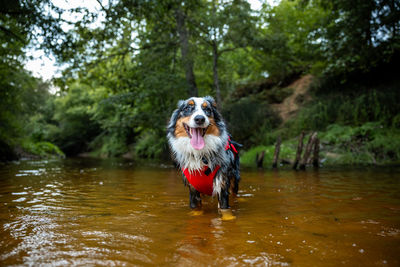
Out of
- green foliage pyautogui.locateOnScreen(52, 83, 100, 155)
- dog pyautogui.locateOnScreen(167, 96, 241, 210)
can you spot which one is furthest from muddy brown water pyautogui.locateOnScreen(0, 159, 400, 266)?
green foliage pyautogui.locateOnScreen(52, 83, 100, 155)

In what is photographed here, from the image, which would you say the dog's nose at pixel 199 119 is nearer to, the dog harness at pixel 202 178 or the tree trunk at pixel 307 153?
the dog harness at pixel 202 178

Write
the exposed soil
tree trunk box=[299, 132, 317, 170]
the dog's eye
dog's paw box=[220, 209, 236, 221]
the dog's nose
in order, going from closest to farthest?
1. dog's paw box=[220, 209, 236, 221]
2. the dog's nose
3. the dog's eye
4. tree trunk box=[299, 132, 317, 170]
5. the exposed soil

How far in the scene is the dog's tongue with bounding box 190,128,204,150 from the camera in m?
3.81

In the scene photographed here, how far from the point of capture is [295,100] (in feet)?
59.6

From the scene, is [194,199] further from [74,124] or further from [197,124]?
[74,124]

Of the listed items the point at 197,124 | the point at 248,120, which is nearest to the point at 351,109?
the point at 248,120

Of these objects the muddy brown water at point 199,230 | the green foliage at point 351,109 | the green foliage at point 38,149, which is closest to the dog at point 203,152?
the muddy brown water at point 199,230

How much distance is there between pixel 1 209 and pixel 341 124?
45.7 ft

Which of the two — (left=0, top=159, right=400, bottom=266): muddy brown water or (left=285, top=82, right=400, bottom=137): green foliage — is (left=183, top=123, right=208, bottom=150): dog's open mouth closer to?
Answer: (left=0, top=159, right=400, bottom=266): muddy brown water

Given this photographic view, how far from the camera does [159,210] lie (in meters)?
3.96

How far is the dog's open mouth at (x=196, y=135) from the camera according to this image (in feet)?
12.5

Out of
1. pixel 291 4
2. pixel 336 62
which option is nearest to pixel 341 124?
pixel 336 62

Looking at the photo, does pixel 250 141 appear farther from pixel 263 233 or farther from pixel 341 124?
pixel 263 233

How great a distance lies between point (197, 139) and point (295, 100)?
1600 cm
